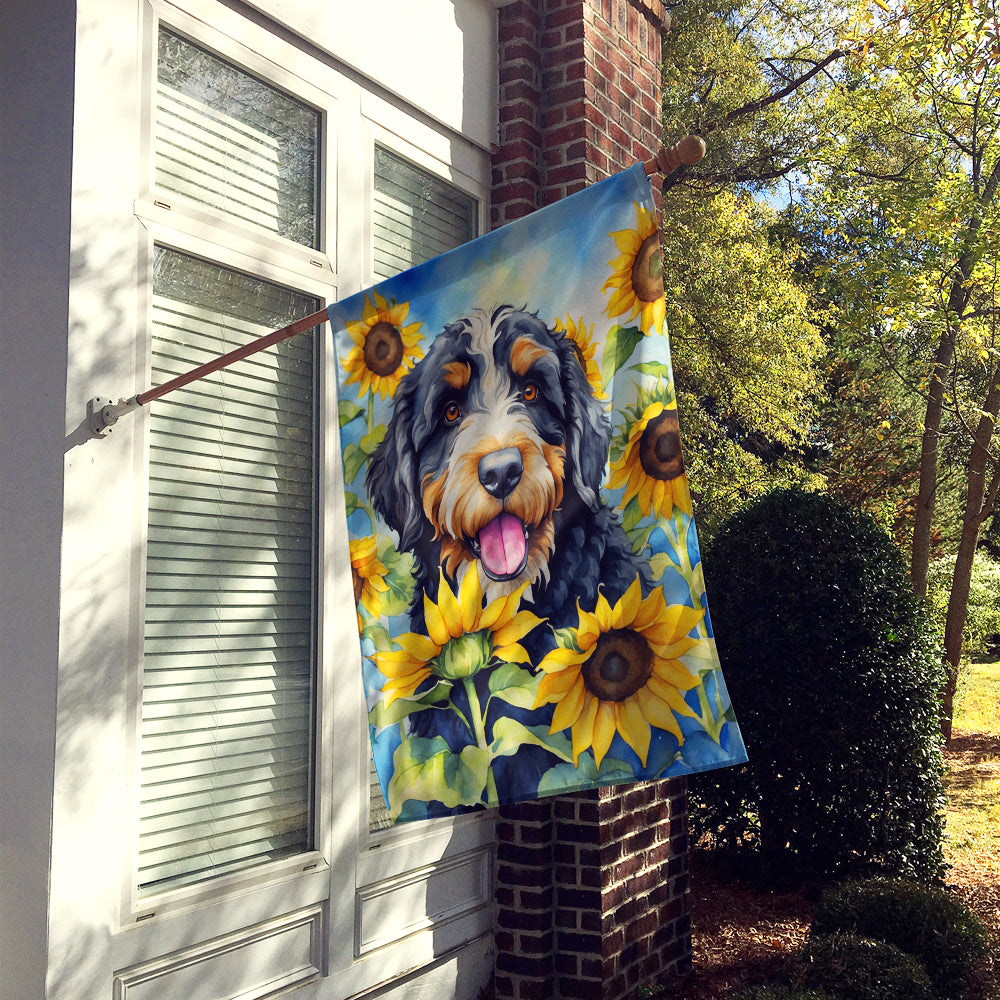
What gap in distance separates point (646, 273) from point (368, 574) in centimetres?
105

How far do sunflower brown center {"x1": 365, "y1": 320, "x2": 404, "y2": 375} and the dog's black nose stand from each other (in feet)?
1.23

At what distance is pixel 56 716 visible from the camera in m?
2.61

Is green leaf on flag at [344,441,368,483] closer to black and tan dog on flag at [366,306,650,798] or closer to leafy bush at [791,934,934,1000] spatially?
black and tan dog on flag at [366,306,650,798]

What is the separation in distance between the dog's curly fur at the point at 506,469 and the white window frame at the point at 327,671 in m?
0.87

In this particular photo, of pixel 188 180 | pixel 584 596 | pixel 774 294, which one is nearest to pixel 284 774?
pixel 584 596

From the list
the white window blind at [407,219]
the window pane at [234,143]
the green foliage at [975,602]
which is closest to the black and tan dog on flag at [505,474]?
the window pane at [234,143]

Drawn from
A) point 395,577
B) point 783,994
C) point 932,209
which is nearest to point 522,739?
point 395,577

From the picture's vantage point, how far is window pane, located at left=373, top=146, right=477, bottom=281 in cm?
397

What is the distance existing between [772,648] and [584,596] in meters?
3.60

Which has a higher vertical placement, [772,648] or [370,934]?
[772,648]

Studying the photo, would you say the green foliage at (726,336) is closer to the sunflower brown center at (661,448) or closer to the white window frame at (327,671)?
the white window frame at (327,671)

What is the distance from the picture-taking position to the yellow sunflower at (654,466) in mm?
2443

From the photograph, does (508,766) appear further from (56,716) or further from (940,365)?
(940,365)

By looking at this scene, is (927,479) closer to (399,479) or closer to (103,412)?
(399,479)
